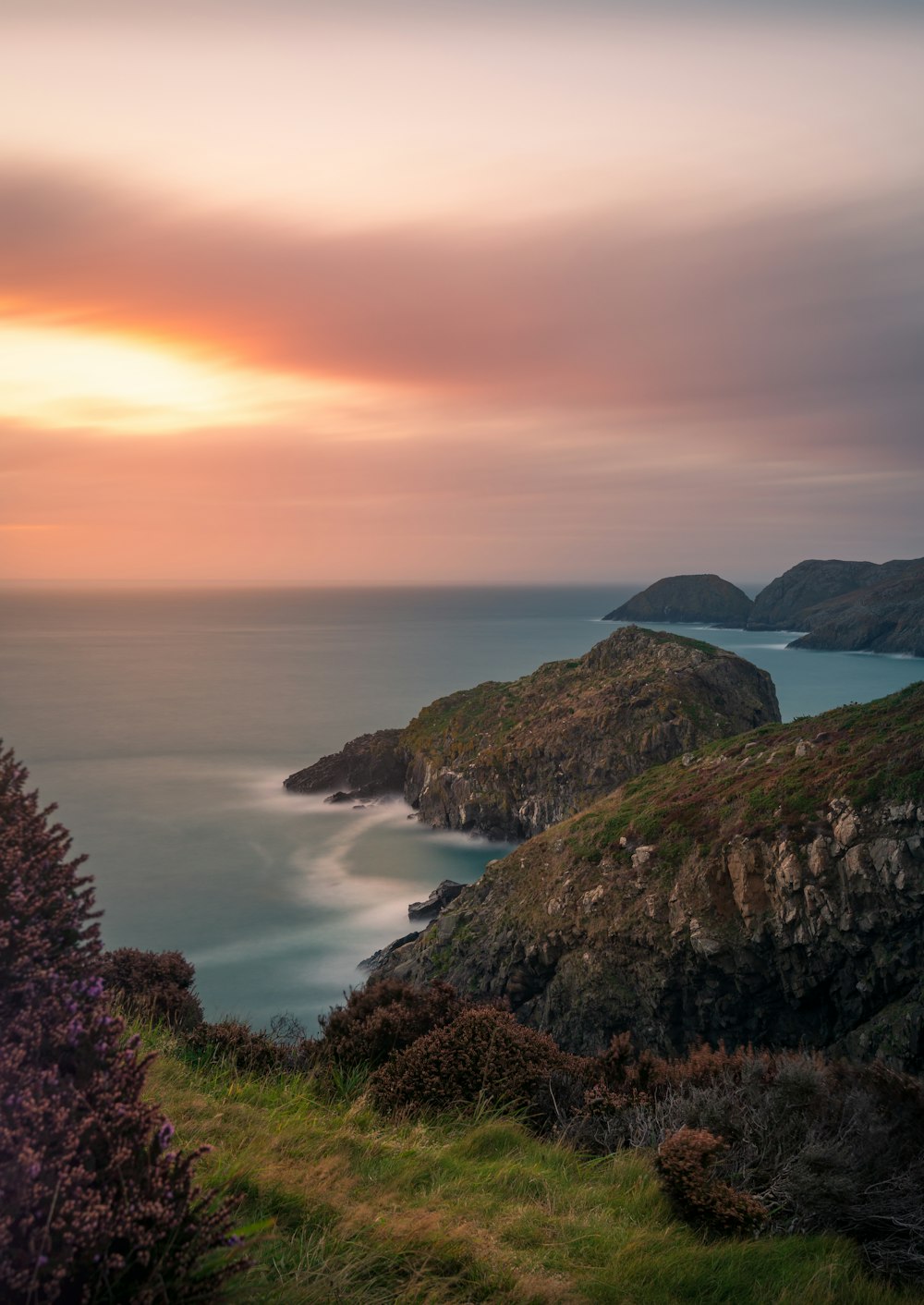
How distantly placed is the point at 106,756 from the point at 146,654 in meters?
87.0

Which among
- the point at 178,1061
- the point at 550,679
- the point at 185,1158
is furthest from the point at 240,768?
the point at 185,1158

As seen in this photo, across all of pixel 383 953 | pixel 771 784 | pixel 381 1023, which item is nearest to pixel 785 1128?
pixel 381 1023

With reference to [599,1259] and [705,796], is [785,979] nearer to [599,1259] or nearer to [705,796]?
[705,796]

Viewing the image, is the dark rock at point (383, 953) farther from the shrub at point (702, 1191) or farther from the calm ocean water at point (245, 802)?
the shrub at point (702, 1191)

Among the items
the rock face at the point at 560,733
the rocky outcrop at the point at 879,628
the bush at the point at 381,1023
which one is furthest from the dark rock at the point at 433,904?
the rocky outcrop at the point at 879,628

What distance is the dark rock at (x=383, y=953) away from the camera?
39.3 metres

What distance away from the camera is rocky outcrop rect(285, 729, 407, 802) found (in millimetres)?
70250

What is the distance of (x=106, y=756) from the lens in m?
84.1

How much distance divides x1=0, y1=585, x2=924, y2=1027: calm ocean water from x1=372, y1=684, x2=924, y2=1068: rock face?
11.2 meters

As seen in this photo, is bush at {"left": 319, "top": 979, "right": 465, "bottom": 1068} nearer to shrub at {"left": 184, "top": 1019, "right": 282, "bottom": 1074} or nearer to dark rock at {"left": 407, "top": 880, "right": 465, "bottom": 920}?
shrub at {"left": 184, "top": 1019, "right": 282, "bottom": 1074}

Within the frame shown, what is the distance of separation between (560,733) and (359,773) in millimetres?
22483

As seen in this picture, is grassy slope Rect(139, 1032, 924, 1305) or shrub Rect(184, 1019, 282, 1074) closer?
grassy slope Rect(139, 1032, 924, 1305)

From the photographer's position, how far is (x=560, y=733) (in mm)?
56562

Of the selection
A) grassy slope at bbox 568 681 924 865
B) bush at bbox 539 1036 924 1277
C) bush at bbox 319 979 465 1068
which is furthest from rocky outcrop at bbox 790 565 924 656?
bush at bbox 539 1036 924 1277
